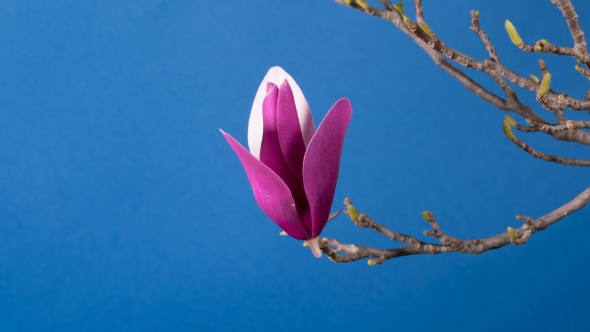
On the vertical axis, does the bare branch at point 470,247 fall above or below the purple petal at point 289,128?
below

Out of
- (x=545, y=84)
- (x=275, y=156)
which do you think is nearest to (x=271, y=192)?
(x=275, y=156)

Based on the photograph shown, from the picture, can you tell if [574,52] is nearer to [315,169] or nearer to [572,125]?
[572,125]

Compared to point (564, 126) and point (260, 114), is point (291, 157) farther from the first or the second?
point (564, 126)

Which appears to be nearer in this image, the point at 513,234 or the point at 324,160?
the point at 324,160

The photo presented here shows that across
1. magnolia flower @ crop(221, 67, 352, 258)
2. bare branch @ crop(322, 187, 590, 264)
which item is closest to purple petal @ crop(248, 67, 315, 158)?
magnolia flower @ crop(221, 67, 352, 258)

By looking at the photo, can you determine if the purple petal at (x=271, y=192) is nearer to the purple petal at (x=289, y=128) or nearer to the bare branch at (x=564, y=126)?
the purple petal at (x=289, y=128)

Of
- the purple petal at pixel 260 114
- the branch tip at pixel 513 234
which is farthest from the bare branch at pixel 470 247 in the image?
the purple petal at pixel 260 114

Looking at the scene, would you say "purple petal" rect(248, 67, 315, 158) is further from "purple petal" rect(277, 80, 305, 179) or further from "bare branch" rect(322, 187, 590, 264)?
"bare branch" rect(322, 187, 590, 264)

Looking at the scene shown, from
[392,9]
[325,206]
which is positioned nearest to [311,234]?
[325,206]
